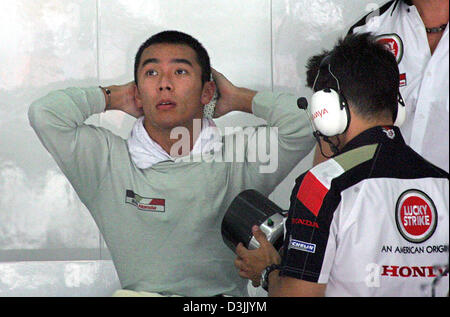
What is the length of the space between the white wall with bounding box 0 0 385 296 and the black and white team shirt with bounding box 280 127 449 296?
139cm

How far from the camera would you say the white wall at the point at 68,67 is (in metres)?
3.15

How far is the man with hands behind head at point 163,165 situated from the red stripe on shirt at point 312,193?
1.06 meters

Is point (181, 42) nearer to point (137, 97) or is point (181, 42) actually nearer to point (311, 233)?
point (137, 97)

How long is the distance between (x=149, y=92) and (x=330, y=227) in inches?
55.1

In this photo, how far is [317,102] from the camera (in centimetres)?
191

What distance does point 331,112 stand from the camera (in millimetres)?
1847

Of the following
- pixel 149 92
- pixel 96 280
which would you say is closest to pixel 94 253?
pixel 96 280

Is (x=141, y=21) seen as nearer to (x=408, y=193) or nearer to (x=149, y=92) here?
(x=149, y=92)

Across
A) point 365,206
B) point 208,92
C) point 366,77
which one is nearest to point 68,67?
point 208,92

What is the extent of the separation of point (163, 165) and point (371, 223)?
130 centimetres

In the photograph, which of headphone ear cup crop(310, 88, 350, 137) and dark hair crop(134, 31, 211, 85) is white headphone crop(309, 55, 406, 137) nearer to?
headphone ear cup crop(310, 88, 350, 137)

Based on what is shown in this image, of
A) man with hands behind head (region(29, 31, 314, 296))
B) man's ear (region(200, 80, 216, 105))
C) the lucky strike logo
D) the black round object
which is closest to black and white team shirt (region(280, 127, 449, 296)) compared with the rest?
the lucky strike logo

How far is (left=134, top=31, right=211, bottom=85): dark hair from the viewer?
9.87ft

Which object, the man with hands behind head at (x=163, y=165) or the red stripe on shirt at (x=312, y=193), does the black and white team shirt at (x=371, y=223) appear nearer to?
the red stripe on shirt at (x=312, y=193)
